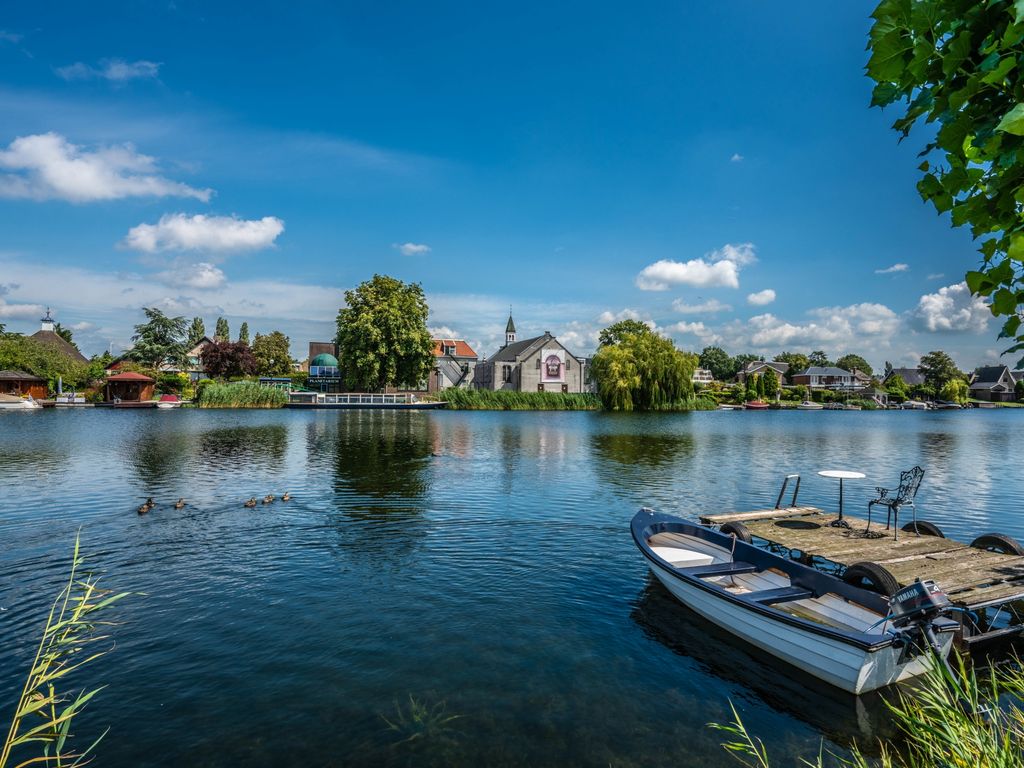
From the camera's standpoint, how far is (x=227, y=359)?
79.8 m

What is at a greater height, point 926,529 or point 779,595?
point 926,529

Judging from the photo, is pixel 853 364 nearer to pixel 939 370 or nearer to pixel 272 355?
pixel 939 370

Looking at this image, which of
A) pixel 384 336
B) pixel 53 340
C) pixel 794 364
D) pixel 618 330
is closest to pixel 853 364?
pixel 794 364

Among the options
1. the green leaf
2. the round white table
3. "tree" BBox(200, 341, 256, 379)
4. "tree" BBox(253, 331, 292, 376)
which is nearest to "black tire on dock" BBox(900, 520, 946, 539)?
the round white table

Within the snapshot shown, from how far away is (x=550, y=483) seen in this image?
2116cm

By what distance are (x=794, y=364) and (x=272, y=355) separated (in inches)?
4724

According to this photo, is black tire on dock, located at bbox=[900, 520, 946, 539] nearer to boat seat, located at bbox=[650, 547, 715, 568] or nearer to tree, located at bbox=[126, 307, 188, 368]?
boat seat, located at bbox=[650, 547, 715, 568]

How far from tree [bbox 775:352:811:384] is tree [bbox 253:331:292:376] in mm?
111754

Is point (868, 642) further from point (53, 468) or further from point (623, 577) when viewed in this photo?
point (53, 468)

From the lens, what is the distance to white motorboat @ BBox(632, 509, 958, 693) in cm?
692

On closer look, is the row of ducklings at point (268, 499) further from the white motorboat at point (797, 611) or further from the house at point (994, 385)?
the house at point (994, 385)

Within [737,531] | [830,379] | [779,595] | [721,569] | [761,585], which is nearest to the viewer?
[779,595]

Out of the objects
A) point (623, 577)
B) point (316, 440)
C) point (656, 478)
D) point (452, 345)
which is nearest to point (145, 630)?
Result: point (623, 577)

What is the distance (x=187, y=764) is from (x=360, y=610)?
398 cm
